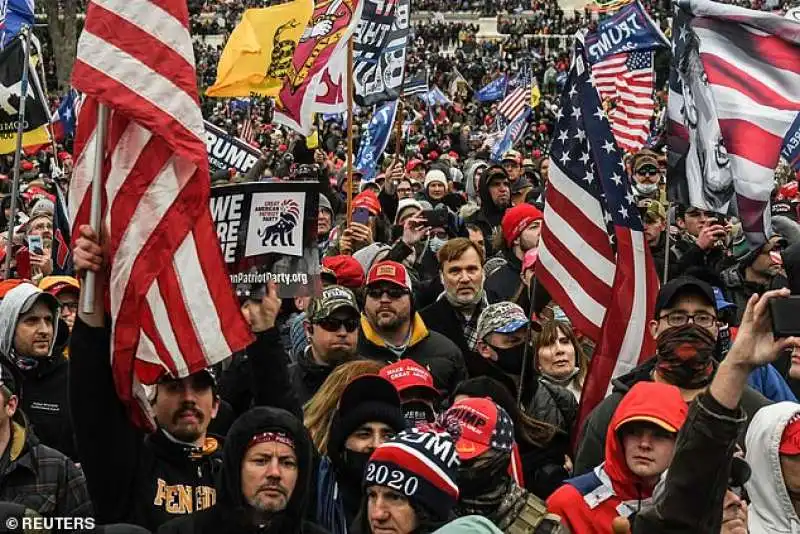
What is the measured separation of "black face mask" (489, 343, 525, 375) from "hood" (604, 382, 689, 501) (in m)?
2.05

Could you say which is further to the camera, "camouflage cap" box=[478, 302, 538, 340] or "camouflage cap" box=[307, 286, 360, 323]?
"camouflage cap" box=[478, 302, 538, 340]

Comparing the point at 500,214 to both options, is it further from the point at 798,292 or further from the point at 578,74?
the point at 798,292

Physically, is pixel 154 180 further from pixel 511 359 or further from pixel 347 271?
pixel 347 271

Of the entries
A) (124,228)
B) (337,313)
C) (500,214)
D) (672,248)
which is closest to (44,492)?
(124,228)

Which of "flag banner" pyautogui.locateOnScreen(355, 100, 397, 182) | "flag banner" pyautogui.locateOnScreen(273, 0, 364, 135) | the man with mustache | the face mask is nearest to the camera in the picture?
the man with mustache

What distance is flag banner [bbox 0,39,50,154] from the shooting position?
10.4 metres

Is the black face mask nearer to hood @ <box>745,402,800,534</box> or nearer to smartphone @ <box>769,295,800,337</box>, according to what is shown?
hood @ <box>745,402,800,534</box>

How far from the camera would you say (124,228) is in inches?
179

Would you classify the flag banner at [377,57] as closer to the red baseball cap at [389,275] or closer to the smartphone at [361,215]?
the smartphone at [361,215]

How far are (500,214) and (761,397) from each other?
6329 millimetres

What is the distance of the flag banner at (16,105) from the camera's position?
10.4 m

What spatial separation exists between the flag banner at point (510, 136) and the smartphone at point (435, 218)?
5.89 m

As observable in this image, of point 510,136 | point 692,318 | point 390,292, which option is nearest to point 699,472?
point 692,318

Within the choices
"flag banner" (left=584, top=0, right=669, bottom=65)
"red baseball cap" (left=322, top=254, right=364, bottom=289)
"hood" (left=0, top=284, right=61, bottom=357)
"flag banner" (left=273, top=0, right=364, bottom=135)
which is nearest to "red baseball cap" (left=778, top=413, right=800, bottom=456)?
"hood" (left=0, top=284, right=61, bottom=357)
